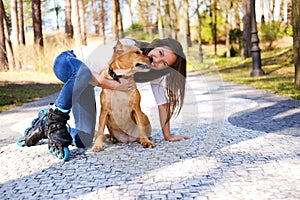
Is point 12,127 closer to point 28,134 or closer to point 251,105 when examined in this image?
point 28,134

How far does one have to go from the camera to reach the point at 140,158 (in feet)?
11.6

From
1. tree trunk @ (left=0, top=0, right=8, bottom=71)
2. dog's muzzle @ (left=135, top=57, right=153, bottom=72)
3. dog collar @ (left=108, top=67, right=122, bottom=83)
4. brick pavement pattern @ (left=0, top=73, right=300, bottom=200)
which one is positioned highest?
tree trunk @ (left=0, top=0, right=8, bottom=71)

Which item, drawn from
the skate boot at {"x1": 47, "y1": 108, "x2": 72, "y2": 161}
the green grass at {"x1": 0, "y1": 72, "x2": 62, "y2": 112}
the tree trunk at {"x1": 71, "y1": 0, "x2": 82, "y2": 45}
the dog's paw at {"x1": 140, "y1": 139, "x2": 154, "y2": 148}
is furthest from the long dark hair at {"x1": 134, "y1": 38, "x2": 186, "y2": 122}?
the tree trunk at {"x1": 71, "y1": 0, "x2": 82, "y2": 45}

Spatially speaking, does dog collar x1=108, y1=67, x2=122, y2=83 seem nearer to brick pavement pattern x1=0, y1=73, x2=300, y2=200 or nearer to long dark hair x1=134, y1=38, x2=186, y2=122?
long dark hair x1=134, y1=38, x2=186, y2=122

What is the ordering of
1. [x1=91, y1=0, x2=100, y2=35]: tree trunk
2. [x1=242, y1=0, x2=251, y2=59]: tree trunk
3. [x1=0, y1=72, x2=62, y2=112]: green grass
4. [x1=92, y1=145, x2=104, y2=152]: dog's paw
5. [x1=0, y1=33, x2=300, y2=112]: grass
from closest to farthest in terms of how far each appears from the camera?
1. [x1=92, y1=145, x2=104, y2=152]: dog's paw
2. [x1=0, y1=33, x2=300, y2=112]: grass
3. [x1=0, y1=72, x2=62, y2=112]: green grass
4. [x1=242, y1=0, x2=251, y2=59]: tree trunk
5. [x1=91, y1=0, x2=100, y2=35]: tree trunk

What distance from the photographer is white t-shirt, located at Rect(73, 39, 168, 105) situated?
3.59 meters

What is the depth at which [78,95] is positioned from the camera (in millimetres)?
3807

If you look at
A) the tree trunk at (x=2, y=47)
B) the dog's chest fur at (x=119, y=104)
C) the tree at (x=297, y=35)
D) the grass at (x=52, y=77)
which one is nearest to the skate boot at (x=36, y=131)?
the dog's chest fur at (x=119, y=104)

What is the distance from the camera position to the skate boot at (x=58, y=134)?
3.58 m

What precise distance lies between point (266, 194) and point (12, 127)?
169 inches

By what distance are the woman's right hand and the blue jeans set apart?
10.7 inches

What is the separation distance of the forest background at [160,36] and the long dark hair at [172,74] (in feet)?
0.21

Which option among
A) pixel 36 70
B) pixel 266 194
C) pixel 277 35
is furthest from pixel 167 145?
pixel 277 35

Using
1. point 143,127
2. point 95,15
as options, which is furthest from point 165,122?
point 95,15
